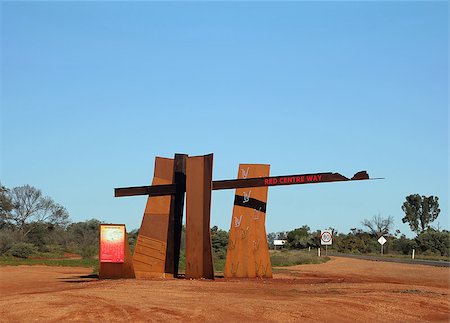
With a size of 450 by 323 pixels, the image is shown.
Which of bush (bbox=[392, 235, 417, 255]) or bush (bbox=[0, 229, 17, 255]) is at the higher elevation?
bush (bbox=[392, 235, 417, 255])

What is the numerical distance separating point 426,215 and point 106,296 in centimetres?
10915

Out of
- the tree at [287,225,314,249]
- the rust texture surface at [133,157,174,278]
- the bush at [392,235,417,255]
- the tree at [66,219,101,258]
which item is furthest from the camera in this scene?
the tree at [287,225,314,249]

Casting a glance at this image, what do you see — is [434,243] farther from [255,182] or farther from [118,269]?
[118,269]

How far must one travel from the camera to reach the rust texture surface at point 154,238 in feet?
81.0

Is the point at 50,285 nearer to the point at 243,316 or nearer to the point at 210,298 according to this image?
the point at 210,298

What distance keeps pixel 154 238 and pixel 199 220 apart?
232 cm

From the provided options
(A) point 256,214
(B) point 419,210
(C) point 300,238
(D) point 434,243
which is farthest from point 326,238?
(B) point 419,210

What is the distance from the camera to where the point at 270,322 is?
13.7 meters

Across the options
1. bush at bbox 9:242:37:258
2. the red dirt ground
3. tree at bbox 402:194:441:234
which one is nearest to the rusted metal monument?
the red dirt ground

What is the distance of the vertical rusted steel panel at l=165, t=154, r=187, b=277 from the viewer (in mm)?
24812

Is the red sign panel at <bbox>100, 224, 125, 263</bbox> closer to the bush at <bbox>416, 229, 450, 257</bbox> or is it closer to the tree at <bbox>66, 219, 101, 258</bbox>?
the tree at <bbox>66, 219, 101, 258</bbox>

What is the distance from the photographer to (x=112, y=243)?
2273 centimetres

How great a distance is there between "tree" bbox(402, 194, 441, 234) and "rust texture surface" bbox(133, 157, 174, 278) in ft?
328

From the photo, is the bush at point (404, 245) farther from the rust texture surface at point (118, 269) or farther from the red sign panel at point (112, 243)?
the red sign panel at point (112, 243)
